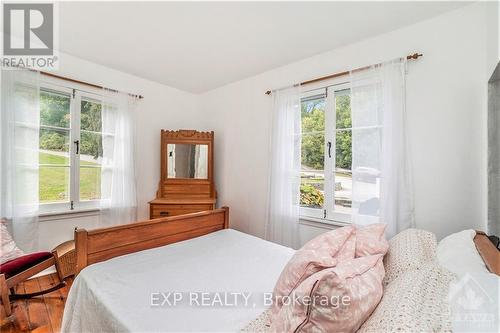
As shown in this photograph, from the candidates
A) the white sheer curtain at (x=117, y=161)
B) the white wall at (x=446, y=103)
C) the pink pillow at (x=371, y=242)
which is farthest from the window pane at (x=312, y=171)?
the white sheer curtain at (x=117, y=161)

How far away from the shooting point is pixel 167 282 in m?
1.26

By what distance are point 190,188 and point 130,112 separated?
1212 mm

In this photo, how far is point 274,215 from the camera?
8.25 feet

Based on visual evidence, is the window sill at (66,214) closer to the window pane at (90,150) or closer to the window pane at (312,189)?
the window pane at (90,150)

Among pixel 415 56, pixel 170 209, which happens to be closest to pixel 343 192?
pixel 415 56

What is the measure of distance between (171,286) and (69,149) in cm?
218

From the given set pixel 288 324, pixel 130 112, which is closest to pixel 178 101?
pixel 130 112

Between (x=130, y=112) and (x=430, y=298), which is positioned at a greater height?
(x=130, y=112)

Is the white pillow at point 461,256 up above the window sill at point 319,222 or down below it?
above

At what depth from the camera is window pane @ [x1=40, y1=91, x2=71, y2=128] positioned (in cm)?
235

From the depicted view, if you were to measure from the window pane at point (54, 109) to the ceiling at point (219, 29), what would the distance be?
500mm

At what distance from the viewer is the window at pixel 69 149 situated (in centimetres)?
237

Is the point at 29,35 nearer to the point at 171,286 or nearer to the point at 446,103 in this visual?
the point at 171,286

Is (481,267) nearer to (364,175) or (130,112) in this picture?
(364,175)
